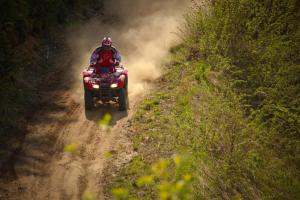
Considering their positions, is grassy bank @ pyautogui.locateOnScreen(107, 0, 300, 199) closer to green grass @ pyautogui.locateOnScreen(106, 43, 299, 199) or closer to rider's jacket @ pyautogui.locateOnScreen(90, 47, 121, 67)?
green grass @ pyautogui.locateOnScreen(106, 43, 299, 199)

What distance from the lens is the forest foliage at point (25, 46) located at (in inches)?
453

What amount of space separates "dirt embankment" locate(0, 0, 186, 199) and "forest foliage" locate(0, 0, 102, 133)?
Result: 660mm

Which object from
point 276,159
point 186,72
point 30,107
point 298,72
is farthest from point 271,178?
point 30,107

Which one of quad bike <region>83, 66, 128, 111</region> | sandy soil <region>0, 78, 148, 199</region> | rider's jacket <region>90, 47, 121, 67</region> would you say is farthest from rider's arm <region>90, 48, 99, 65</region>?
sandy soil <region>0, 78, 148, 199</region>

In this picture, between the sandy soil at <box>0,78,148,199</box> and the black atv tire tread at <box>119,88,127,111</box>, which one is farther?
the black atv tire tread at <box>119,88,127,111</box>

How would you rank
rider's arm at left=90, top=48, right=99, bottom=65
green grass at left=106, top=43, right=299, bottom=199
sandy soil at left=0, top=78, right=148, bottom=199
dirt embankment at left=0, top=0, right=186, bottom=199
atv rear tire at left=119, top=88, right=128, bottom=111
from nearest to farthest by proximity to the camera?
green grass at left=106, top=43, right=299, bottom=199 < sandy soil at left=0, top=78, right=148, bottom=199 < dirt embankment at left=0, top=0, right=186, bottom=199 < atv rear tire at left=119, top=88, right=128, bottom=111 < rider's arm at left=90, top=48, right=99, bottom=65

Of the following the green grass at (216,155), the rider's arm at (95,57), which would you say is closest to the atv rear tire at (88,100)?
the rider's arm at (95,57)

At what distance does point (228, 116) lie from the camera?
27.9ft

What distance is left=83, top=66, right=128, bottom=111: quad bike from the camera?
11.5 metres

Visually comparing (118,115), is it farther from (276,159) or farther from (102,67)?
(276,159)

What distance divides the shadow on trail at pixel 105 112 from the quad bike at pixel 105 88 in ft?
0.47

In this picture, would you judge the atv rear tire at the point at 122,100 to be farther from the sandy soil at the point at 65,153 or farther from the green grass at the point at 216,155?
the green grass at the point at 216,155

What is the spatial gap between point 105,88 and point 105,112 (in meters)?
0.78

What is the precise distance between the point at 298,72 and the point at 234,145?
328 centimetres
